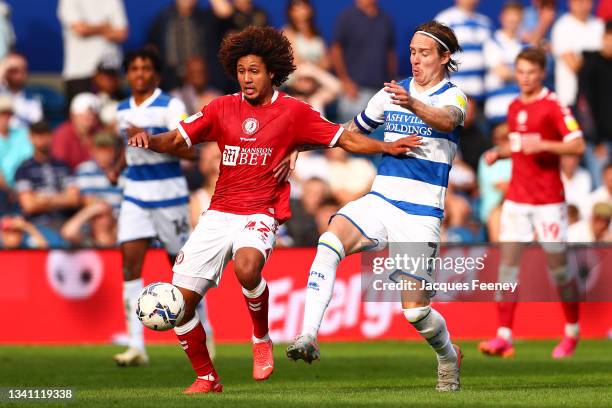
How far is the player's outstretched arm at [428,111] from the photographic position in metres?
8.38

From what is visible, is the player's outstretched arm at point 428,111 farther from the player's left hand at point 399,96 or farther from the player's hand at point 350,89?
the player's hand at point 350,89

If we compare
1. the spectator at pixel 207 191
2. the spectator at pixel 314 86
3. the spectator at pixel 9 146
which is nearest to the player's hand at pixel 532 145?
the spectator at pixel 207 191

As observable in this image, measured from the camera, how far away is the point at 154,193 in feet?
38.5

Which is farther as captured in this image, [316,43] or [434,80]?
[316,43]

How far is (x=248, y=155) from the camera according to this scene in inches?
358

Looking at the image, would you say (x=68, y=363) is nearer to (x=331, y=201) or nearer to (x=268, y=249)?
(x=268, y=249)

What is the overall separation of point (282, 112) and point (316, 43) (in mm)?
9601

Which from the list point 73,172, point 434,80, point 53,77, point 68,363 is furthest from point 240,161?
point 53,77

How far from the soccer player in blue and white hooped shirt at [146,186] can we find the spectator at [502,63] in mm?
7235

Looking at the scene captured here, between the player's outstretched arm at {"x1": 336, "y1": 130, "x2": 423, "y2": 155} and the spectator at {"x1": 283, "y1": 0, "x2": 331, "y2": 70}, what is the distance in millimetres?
9328

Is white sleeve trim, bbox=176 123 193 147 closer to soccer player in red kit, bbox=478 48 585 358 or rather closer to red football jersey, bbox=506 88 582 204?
soccer player in red kit, bbox=478 48 585 358

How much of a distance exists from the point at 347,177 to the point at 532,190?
5047 mm

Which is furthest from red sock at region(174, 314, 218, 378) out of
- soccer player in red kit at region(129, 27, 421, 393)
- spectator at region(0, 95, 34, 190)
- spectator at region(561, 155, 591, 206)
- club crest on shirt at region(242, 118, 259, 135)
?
spectator at region(561, 155, 591, 206)

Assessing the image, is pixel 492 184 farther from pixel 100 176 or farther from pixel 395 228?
pixel 395 228
